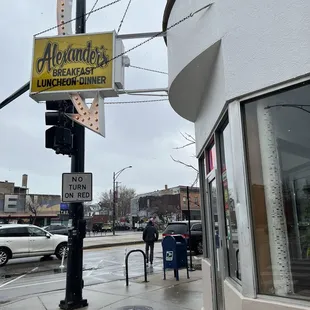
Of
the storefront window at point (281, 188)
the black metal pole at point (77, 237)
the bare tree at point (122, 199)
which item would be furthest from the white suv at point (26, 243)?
the bare tree at point (122, 199)

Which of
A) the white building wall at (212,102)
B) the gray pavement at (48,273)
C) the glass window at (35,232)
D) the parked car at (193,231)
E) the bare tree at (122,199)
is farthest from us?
the bare tree at (122,199)

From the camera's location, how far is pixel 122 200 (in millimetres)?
86000

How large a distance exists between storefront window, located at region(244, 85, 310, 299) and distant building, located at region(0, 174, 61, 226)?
5096cm

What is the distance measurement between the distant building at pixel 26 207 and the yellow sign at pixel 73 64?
47880 millimetres

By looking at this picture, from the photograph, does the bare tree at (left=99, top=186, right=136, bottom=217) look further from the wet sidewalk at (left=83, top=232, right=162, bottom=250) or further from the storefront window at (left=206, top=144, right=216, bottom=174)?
the storefront window at (left=206, top=144, right=216, bottom=174)

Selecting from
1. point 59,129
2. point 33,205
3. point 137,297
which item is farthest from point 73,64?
point 33,205

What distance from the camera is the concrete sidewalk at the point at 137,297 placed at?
679 centimetres

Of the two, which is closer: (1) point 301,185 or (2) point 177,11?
(1) point 301,185

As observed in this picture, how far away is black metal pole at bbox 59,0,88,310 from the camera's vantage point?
670 centimetres

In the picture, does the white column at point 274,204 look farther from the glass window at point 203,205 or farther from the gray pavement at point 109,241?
the gray pavement at point 109,241

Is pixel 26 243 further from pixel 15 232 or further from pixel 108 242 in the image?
pixel 108 242

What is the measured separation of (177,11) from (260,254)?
3.66 metres

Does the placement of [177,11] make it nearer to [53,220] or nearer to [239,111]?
[239,111]

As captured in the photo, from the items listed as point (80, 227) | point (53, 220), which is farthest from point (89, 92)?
point (53, 220)
